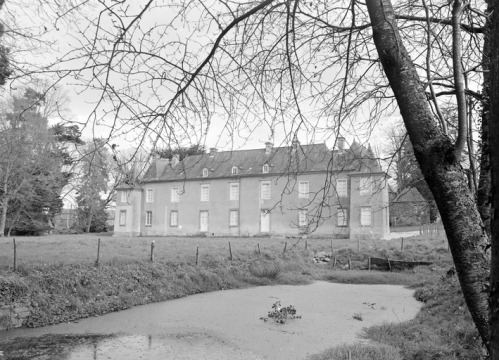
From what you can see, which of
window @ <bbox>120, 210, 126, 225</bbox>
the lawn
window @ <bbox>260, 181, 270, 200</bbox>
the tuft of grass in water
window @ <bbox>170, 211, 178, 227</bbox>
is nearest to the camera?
the tuft of grass in water

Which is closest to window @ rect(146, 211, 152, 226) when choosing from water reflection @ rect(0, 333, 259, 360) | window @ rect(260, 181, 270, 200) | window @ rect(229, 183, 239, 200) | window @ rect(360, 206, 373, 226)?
window @ rect(229, 183, 239, 200)

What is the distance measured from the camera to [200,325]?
10.9 meters

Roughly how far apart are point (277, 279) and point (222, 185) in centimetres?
2110

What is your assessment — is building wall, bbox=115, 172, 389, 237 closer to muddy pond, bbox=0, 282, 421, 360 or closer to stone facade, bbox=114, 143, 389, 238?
stone facade, bbox=114, 143, 389, 238

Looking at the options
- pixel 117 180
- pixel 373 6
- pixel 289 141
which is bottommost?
pixel 117 180

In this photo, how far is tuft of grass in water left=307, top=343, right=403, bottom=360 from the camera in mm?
7234

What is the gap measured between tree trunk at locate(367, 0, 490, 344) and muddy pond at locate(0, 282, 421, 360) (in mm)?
6856

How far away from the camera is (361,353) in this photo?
24.3ft

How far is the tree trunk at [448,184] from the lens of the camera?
1.93m

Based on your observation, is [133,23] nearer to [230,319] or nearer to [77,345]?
[77,345]

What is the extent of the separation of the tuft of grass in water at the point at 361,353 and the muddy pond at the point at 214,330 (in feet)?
2.20

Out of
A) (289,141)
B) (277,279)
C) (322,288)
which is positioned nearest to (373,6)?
(289,141)

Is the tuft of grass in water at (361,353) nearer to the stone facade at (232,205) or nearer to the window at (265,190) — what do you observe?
the stone facade at (232,205)

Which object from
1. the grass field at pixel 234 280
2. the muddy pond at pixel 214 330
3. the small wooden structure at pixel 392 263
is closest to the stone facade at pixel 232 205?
the grass field at pixel 234 280
